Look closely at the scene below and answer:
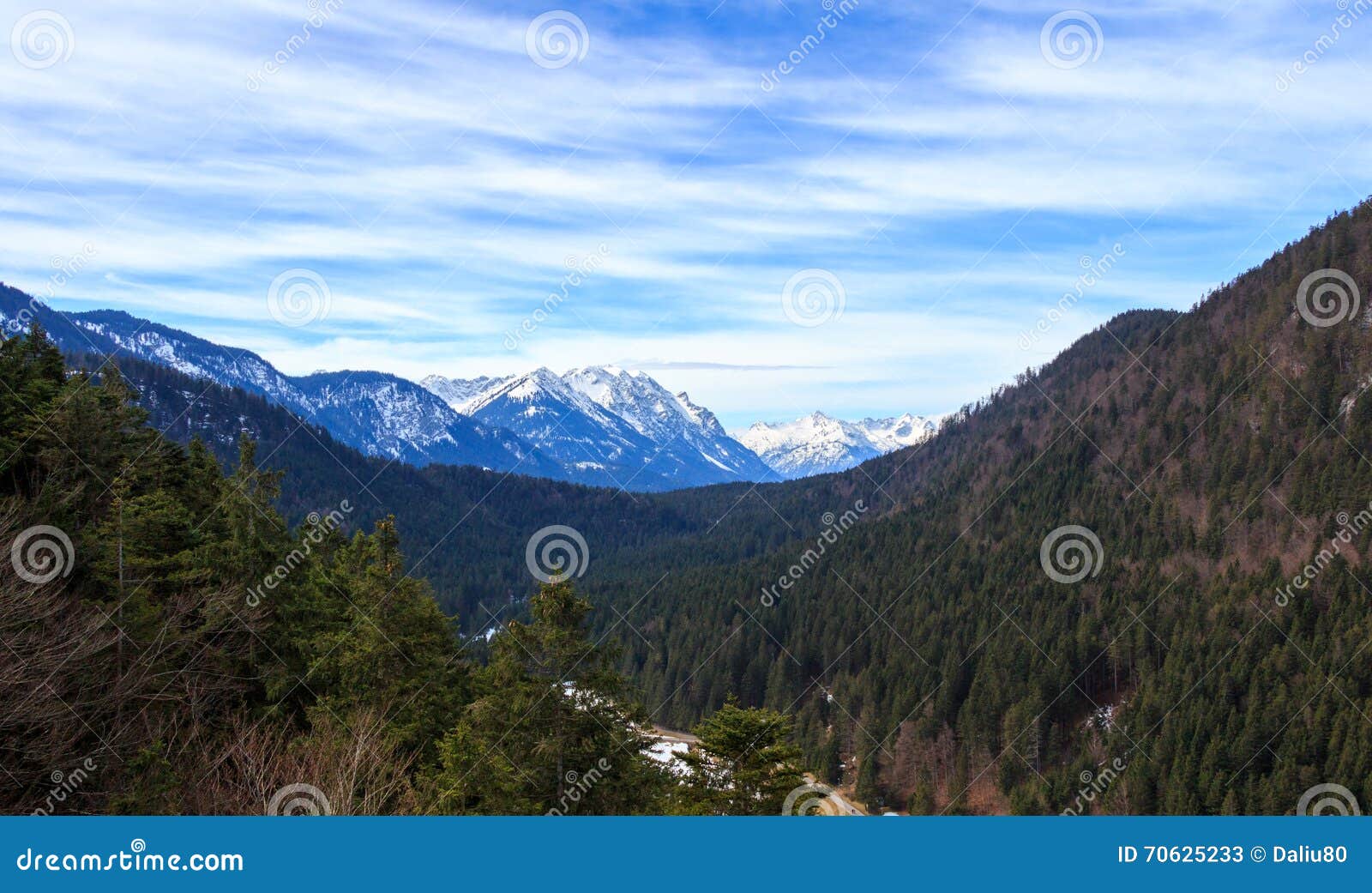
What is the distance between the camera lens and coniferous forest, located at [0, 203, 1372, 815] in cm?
2512

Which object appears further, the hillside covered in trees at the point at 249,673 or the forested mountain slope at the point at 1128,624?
the forested mountain slope at the point at 1128,624

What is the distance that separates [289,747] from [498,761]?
5.94 m

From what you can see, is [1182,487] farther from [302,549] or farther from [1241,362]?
[302,549]

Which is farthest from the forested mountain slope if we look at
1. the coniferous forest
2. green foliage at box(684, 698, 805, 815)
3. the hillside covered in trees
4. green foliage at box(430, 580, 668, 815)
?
green foliage at box(430, 580, 668, 815)

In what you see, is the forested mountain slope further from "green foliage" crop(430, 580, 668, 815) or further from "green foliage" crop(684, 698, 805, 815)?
"green foliage" crop(430, 580, 668, 815)

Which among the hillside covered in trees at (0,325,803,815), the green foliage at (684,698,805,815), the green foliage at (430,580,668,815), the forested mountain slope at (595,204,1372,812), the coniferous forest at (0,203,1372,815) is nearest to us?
the hillside covered in trees at (0,325,803,815)

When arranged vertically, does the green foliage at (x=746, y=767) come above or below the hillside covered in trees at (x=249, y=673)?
below

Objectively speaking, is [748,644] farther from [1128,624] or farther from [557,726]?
[557,726]

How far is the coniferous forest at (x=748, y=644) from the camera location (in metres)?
25.1

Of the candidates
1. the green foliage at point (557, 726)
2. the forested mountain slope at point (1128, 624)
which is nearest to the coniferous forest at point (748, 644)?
the green foliage at point (557, 726)

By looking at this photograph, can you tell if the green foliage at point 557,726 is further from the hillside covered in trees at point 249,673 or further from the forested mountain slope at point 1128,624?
the forested mountain slope at point 1128,624

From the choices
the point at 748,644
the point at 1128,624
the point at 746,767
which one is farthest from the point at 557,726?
the point at 1128,624

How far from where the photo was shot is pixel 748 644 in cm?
15762

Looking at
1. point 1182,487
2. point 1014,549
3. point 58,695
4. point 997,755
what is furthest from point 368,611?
point 1182,487
